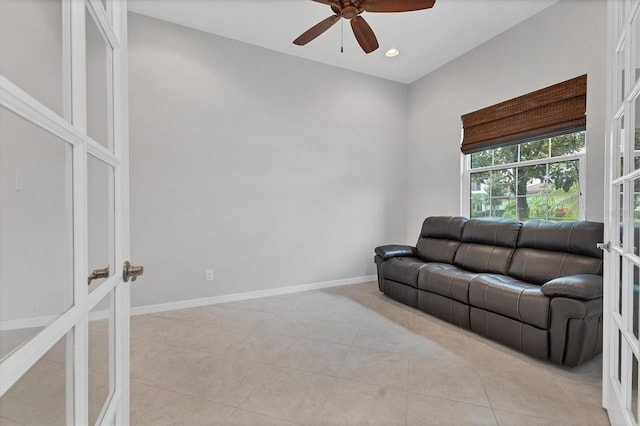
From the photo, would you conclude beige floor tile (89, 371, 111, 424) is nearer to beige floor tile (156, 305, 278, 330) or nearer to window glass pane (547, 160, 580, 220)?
beige floor tile (156, 305, 278, 330)

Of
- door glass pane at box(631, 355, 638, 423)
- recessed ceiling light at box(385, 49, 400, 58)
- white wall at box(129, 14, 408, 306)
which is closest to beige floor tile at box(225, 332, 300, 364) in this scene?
white wall at box(129, 14, 408, 306)

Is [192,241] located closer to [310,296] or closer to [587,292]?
[310,296]

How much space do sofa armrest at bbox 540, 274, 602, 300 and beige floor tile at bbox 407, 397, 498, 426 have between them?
969 mm

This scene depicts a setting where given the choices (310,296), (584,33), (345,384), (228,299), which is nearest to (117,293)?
(345,384)

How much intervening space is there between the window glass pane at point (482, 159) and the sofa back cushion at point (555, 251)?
1.12 metres

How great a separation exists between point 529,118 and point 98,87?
12.4 feet

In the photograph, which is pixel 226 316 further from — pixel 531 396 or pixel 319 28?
pixel 319 28

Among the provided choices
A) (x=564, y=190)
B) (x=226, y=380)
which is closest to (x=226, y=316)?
(x=226, y=380)

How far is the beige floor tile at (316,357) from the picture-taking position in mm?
2033

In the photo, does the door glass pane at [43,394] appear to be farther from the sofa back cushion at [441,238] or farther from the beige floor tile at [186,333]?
the sofa back cushion at [441,238]

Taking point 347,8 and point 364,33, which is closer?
point 347,8

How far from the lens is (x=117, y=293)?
0.85m

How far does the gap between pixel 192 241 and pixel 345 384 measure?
2.29 metres

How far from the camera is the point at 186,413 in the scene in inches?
62.5
